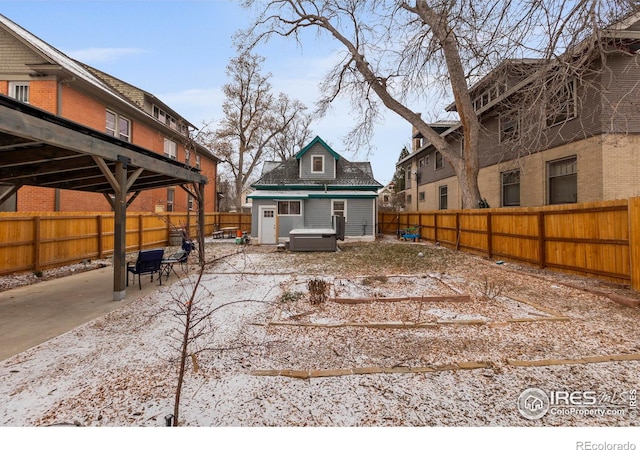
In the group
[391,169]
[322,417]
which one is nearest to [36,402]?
[322,417]

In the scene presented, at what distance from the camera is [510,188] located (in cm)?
1495

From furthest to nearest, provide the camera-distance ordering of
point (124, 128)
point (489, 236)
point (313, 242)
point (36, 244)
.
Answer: point (124, 128) < point (313, 242) < point (489, 236) < point (36, 244)

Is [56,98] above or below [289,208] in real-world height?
above

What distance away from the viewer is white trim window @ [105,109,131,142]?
14.4 metres

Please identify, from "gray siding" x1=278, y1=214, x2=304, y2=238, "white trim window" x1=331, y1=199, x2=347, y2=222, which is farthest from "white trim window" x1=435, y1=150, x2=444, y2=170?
"gray siding" x1=278, y1=214, x2=304, y2=238

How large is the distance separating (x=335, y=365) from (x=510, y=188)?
15.9 m

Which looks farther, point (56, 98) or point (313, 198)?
point (313, 198)

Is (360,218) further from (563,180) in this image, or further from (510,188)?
(563,180)

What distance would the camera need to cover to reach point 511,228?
9.48 metres

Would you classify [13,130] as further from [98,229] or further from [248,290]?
[98,229]

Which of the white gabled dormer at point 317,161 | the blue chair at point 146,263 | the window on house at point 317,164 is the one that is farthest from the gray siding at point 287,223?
the blue chair at point 146,263

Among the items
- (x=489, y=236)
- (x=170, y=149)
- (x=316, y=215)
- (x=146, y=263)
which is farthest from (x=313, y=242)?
(x=170, y=149)

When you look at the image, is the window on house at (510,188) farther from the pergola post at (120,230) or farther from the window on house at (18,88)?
the window on house at (18,88)

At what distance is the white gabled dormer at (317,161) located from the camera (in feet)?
60.0
